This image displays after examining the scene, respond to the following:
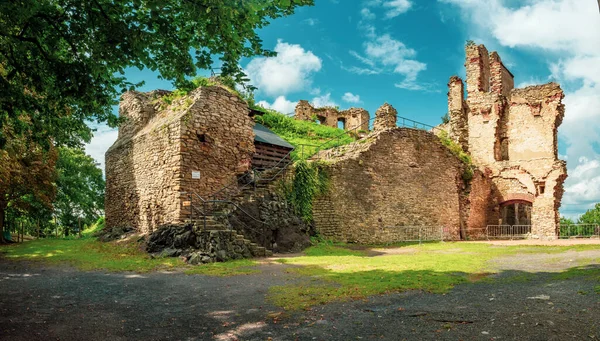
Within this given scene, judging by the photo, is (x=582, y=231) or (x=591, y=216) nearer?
(x=582, y=231)

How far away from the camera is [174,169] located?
49.2 feet

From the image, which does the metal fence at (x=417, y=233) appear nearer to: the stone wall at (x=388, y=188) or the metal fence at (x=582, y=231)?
the stone wall at (x=388, y=188)

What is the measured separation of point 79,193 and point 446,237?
24.6 meters

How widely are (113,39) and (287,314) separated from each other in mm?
5010

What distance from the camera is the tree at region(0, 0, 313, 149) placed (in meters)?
6.36

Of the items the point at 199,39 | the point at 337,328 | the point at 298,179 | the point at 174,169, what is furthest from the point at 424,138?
the point at 337,328

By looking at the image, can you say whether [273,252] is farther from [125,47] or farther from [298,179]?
[125,47]

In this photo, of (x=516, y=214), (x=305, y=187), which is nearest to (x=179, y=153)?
(x=305, y=187)

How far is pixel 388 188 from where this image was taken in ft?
68.0

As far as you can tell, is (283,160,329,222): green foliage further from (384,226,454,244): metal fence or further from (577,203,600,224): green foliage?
(577,203,600,224): green foliage

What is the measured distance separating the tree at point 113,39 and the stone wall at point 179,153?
268 inches

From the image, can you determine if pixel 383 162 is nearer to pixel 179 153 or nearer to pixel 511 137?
pixel 179 153

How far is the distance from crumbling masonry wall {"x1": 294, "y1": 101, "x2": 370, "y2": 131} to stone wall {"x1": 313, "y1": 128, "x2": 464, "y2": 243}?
15.2 meters

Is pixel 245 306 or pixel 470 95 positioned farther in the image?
pixel 470 95
